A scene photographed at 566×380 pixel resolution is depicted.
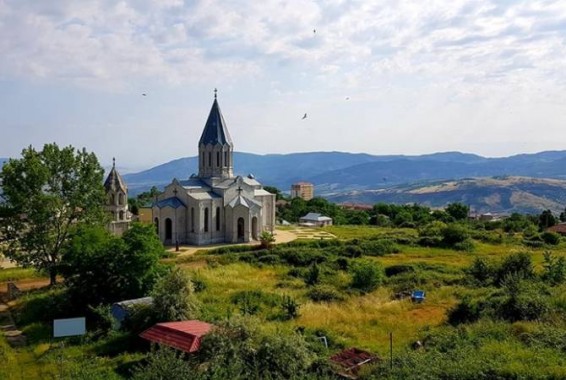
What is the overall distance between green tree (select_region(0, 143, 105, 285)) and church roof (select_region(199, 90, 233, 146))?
13.5 m

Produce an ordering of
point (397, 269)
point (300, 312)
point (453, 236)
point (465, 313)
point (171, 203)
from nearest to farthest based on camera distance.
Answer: point (465, 313) < point (300, 312) < point (397, 269) < point (171, 203) < point (453, 236)

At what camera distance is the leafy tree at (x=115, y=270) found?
2331cm

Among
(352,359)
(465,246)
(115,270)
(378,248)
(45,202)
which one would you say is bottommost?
(465,246)

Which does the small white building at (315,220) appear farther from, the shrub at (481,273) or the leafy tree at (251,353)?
the leafy tree at (251,353)

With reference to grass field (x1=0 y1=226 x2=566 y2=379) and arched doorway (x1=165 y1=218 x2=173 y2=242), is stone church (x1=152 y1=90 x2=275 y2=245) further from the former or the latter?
grass field (x1=0 y1=226 x2=566 y2=379)

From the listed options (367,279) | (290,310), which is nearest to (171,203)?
(367,279)

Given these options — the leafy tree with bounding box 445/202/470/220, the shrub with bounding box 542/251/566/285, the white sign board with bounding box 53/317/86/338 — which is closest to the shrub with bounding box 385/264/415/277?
the shrub with bounding box 542/251/566/285

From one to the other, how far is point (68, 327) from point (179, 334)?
20.2 feet

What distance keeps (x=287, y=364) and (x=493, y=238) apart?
34.7 metres

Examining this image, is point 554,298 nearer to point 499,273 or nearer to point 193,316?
point 499,273

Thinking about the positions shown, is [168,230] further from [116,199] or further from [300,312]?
[300,312]

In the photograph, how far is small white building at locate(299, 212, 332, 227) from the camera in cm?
5819

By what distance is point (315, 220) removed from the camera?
193 ft

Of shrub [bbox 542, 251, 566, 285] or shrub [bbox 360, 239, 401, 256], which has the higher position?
shrub [bbox 542, 251, 566, 285]
